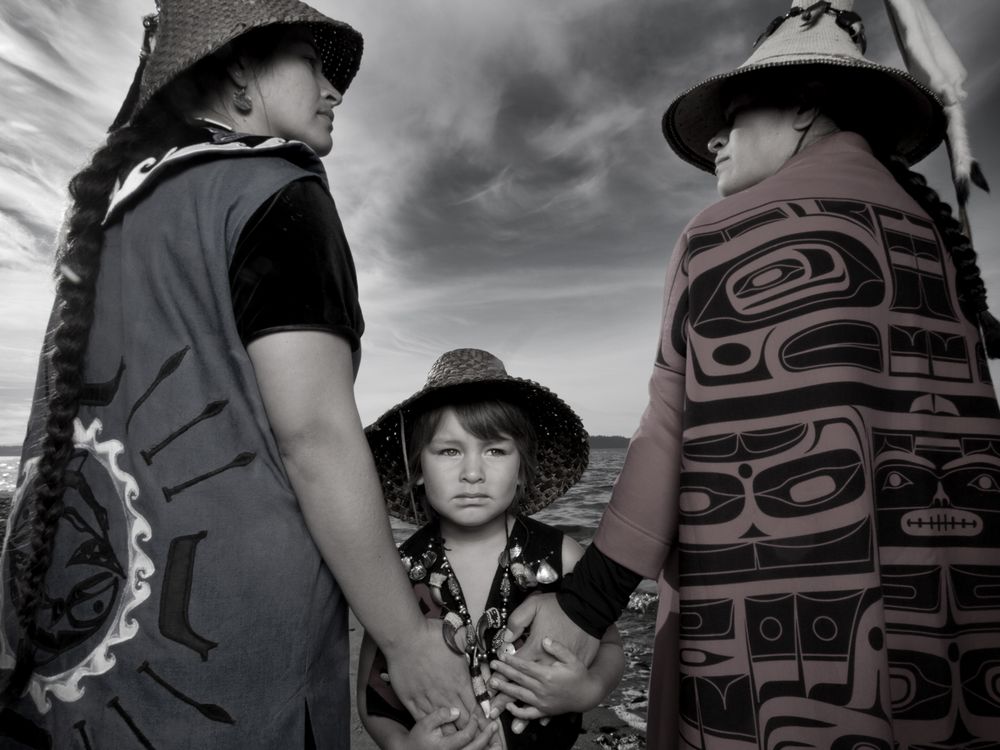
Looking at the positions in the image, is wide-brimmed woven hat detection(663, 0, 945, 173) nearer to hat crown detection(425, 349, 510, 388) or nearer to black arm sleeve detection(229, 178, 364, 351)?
hat crown detection(425, 349, 510, 388)

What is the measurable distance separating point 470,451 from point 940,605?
1337 millimetres

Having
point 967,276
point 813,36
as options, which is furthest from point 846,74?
point 967,276

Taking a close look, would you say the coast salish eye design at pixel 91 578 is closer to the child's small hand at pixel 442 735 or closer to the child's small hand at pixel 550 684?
the child's small hand at pixel 442 735

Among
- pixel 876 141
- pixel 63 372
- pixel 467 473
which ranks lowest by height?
pixel 467 473

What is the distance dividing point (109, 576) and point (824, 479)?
4.86 feet

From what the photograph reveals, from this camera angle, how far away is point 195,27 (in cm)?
146

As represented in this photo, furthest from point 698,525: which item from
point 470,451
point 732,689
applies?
point 470,451

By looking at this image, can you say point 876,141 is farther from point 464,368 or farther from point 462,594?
point 462,594

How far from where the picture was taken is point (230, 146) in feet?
4.25

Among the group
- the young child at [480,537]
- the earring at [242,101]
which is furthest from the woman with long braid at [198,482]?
the young child at [480,537]

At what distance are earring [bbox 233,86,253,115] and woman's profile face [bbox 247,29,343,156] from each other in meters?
0.01

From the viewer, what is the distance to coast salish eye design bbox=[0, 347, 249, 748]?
1.16 metres

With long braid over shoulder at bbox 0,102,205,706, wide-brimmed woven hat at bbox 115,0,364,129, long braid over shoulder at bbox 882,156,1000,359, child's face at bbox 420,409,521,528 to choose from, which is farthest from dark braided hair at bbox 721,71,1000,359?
long braid over shoulder at bbox 0,102,205,706

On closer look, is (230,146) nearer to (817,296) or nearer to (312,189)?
(312,189)
